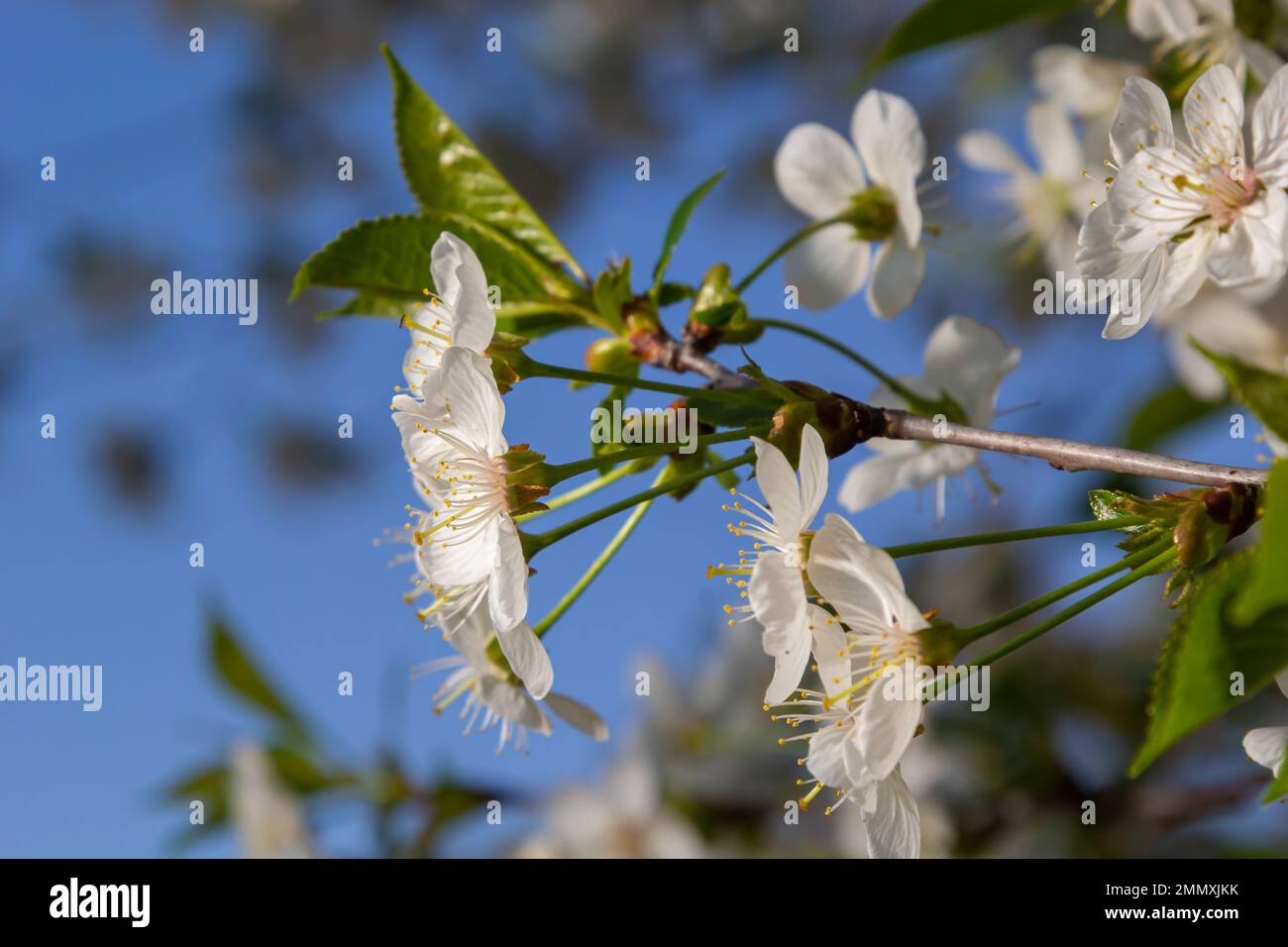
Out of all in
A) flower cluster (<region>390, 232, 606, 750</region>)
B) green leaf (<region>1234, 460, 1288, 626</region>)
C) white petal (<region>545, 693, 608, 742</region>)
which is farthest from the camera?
white petal (<region>545, 693, 608, 742</region>)

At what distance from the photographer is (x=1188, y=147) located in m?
0.77

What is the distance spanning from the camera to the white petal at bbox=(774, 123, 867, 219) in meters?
1.04

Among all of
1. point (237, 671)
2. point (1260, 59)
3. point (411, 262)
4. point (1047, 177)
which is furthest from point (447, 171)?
point (237, 671)

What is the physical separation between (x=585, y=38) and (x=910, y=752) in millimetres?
2940

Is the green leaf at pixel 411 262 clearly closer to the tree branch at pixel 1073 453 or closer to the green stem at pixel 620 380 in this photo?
the green stem at pixel 620 380

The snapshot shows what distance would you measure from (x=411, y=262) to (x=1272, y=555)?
606 millimetres

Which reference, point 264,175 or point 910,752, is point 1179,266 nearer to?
point 910,752

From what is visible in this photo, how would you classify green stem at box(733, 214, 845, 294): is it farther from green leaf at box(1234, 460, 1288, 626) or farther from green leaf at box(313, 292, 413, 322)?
green leaf at box(1234, 460, 1288, 626)

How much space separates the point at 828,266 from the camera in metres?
1.04

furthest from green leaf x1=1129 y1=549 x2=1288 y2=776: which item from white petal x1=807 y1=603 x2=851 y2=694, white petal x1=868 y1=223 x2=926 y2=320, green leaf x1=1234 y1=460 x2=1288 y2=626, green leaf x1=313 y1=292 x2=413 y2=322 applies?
green leaf x1=313 y1=292 x2=413 y2=322

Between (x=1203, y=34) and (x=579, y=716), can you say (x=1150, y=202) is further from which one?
(x=579, y=716)

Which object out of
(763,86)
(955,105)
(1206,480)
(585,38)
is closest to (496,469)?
(1206,480)

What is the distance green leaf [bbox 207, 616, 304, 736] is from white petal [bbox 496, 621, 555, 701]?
1.18 metres
